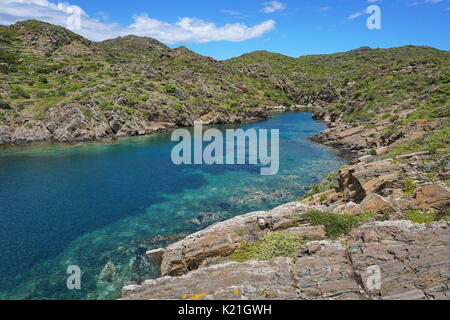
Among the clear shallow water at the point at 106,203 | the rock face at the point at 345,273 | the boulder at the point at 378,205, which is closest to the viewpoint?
the rock face at the point at 345,273

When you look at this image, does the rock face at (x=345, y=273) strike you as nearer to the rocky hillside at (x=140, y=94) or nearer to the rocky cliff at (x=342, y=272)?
the rocky cliff at (x=342, y=272)

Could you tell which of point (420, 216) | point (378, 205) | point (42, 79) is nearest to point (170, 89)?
point (42, 79)

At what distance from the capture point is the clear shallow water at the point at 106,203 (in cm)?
2127

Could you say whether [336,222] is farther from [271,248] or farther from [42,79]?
[42,79]

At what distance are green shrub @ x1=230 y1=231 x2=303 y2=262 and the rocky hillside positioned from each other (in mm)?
38421

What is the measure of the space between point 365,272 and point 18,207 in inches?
1456

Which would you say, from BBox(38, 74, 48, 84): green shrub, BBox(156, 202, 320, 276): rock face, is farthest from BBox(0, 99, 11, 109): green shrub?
BBox(156, 202, 320, 276): rock face

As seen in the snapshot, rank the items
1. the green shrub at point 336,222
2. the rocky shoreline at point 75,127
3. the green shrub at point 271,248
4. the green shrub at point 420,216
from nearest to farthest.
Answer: the green shrub at point 271,248
the green shrub at point 420,216
the green shrub at point 336,222
the rocky shoreline at point 75,127

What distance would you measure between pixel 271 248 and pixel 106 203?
2543cm

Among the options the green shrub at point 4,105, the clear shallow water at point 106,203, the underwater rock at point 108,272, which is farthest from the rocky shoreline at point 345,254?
the green shrub at point 4,105

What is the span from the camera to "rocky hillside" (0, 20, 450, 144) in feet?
221

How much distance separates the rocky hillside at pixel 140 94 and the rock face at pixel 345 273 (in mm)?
37927

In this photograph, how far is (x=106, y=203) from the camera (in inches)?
1326
